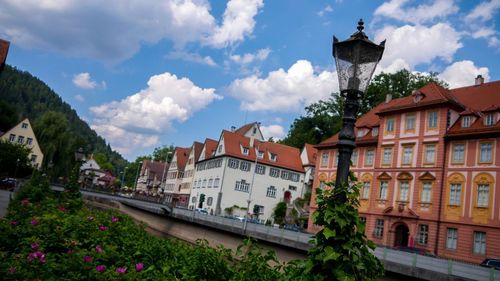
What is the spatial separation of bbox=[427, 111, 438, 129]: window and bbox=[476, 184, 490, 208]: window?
6.36 metres

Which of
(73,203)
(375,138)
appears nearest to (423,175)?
(375,138)

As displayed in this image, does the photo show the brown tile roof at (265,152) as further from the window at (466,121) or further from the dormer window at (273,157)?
the window at (466,121)

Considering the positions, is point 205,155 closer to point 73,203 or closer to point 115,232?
point 73,203

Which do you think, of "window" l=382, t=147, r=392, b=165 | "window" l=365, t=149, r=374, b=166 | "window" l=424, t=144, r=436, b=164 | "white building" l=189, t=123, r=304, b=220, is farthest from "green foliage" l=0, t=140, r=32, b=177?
"window" l=424, t=144, r=436, b=164

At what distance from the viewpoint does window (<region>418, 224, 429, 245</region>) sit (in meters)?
35.8

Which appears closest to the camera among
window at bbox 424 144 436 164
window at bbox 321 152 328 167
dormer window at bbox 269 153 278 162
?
window at bbox 424 144 436 164

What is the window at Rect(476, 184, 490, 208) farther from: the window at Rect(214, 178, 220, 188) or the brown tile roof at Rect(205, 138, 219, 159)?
the brown tile roof at Rect(205, 138, 219, 159)

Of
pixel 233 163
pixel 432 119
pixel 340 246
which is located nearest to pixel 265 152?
pixel 233 163

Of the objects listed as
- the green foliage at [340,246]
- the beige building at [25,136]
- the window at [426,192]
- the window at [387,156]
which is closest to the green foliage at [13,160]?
the beige building at [25,136]

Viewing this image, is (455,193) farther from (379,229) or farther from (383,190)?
(379,229)

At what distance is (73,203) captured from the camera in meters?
16.3

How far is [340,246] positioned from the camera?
4711 millimetres

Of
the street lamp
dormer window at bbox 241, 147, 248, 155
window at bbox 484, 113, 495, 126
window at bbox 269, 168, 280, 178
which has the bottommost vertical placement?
the street lamp

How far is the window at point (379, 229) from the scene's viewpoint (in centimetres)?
3938
